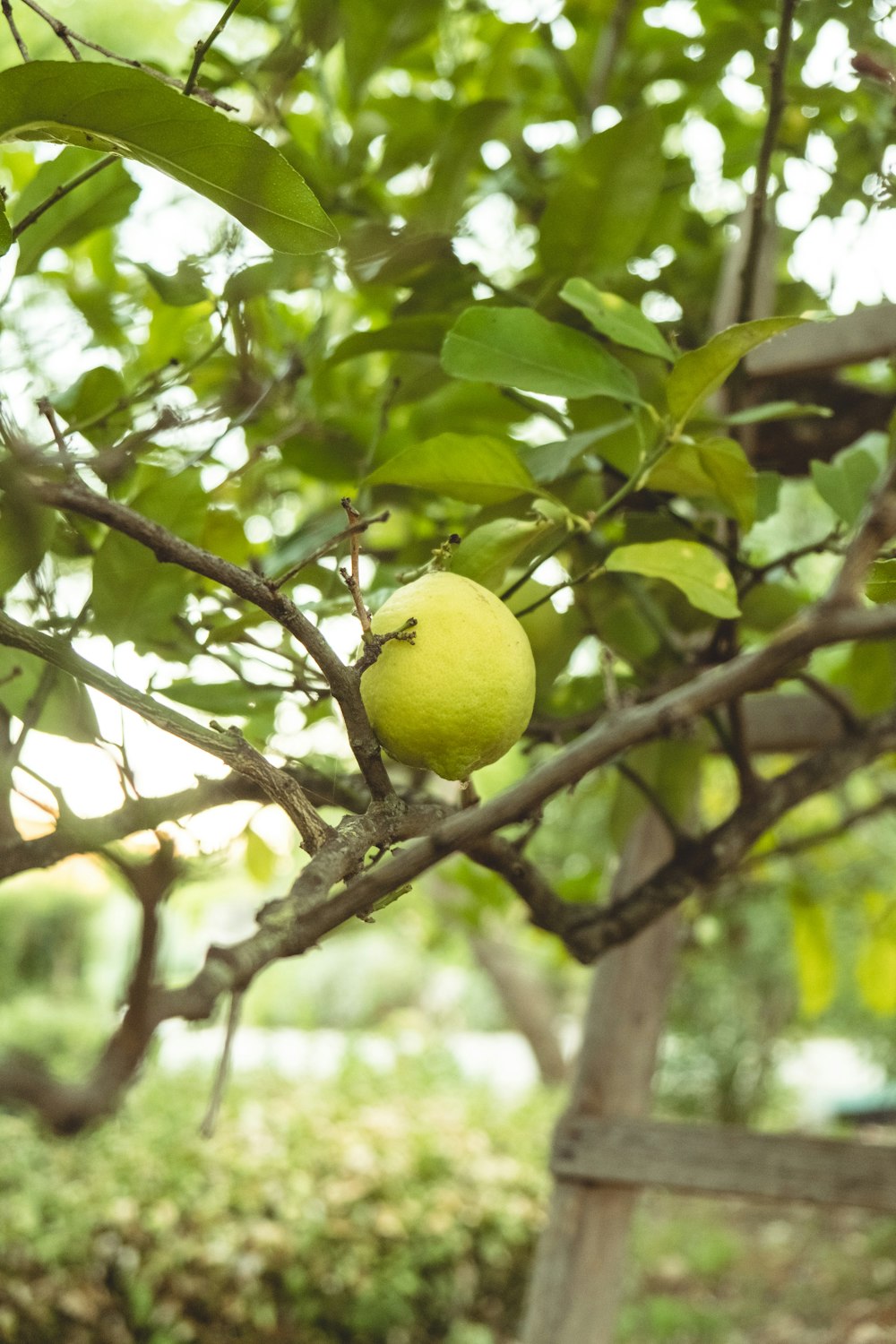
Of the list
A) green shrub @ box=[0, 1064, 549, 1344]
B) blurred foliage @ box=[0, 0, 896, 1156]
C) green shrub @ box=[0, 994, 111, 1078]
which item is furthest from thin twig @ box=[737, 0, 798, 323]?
green shrub @ box=[0, 994, 111, 1078]

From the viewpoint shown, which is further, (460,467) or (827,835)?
(827,835)

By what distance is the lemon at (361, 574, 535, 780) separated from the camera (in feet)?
1.26

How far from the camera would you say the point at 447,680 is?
38 cm

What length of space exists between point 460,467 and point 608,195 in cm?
26

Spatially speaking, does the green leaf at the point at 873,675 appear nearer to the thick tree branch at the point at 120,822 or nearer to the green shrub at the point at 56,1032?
the thick tree branch at the point at 120,822

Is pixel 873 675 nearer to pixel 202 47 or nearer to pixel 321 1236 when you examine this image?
pixel 202 47

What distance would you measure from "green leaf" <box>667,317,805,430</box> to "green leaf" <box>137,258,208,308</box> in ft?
0.96

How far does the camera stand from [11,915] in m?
5.59

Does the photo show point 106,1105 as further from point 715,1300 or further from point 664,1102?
point 664,1102

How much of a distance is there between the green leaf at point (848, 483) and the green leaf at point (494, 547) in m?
0.18

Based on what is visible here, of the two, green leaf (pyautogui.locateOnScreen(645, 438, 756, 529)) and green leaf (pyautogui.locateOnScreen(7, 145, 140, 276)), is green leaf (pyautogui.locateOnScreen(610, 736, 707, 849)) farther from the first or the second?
green leaf (pyautogui.locateOnScreen(7, 145, 140, 276))

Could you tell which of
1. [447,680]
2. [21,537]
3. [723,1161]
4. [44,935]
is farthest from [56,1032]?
[447,680]

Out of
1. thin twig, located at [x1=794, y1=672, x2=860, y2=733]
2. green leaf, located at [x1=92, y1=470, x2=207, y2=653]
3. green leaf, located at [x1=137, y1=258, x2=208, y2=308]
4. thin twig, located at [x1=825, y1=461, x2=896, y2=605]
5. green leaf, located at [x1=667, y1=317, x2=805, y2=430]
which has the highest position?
green leaf, located at [x1=137, y1=258, x2=208, y2=308]

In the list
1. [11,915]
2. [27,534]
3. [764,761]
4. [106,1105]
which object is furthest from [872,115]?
[11,915]
